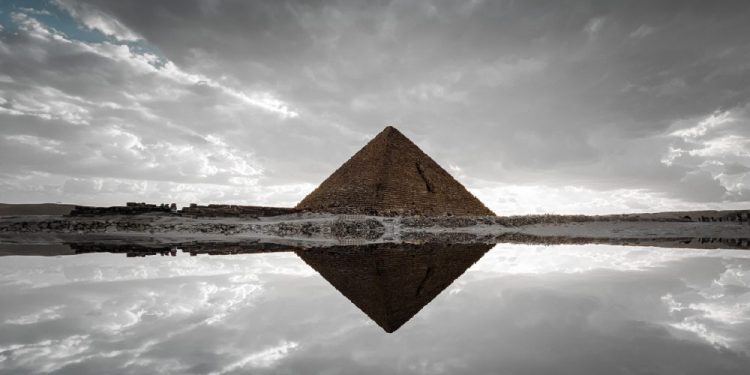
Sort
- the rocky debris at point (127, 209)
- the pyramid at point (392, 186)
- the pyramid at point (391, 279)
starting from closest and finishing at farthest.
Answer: the pyramid at point (391, 279)
the rocky debris at point (127, 209)
the pyramid at point (392, 186)

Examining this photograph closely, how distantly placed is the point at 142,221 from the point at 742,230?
65.0 feet

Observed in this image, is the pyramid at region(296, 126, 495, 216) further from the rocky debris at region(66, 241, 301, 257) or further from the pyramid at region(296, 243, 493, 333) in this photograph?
the pyramid at region(296, 243, 493, 333)

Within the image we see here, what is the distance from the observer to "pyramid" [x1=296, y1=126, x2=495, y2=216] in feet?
59.1

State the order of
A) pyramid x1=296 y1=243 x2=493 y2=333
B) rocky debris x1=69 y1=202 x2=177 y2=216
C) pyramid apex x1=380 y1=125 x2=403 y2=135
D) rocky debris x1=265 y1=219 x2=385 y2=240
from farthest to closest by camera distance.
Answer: pyramid apex x1=380 y1=125 x2=403 y2=135
rocky debris x1=69 y1=202 x2=177 y2=216
rocky debris x1=265 y1=219 x2=385 y2=240
pyramid x1=296 y1=243 x2=493 y2=333

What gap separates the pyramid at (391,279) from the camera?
2352mm

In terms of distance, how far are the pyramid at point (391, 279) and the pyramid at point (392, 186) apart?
11993mm

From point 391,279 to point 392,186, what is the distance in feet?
49.4

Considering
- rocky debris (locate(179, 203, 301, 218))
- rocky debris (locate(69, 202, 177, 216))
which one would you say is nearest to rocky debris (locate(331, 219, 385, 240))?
rocky debris (locate(179, 203, 301, 218))

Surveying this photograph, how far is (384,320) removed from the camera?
6.88ft

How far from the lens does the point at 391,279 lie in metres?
3.59

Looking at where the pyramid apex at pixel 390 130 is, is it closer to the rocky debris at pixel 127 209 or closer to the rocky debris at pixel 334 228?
the rocky debris at pixel 334 228

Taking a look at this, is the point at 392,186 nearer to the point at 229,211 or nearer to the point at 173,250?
the point at 229,211

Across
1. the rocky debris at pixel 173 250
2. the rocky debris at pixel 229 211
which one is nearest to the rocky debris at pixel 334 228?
the rocky debris at pixel 229 211

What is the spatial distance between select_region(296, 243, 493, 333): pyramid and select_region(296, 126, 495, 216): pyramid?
39.3ft
